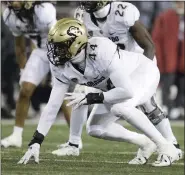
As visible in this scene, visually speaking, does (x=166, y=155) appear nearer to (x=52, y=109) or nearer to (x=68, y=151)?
(x=52, y=109)

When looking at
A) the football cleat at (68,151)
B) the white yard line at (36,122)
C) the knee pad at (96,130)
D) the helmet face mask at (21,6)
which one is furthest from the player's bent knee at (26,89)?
the white yard line at (36,122)

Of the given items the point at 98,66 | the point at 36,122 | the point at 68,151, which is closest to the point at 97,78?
the point at 98,66

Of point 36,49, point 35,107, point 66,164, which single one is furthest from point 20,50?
point 35,107

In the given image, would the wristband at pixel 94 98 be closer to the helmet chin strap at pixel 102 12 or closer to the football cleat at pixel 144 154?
the football cleat at pixel 144 154

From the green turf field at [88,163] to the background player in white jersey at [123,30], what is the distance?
0.27m

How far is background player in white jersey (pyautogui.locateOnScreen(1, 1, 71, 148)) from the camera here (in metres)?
7.56

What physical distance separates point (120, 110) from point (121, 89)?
138 millimetres

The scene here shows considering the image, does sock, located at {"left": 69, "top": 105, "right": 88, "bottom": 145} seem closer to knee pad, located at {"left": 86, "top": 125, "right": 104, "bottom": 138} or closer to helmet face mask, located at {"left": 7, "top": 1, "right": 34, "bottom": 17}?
knee pad, located at {"left": 86, "top": 125, "right": 104, "bottom": 138}

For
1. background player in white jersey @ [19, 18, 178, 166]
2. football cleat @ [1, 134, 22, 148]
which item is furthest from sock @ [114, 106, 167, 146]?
football cleat @ [1, 134, 22, 148]

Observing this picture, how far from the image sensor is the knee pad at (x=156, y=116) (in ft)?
21.3

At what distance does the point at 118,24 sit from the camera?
6.65 metres

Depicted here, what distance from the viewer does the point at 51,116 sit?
6.03 m

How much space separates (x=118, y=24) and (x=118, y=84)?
911 millimetres

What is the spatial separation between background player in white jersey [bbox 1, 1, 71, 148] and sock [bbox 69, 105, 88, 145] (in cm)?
81
